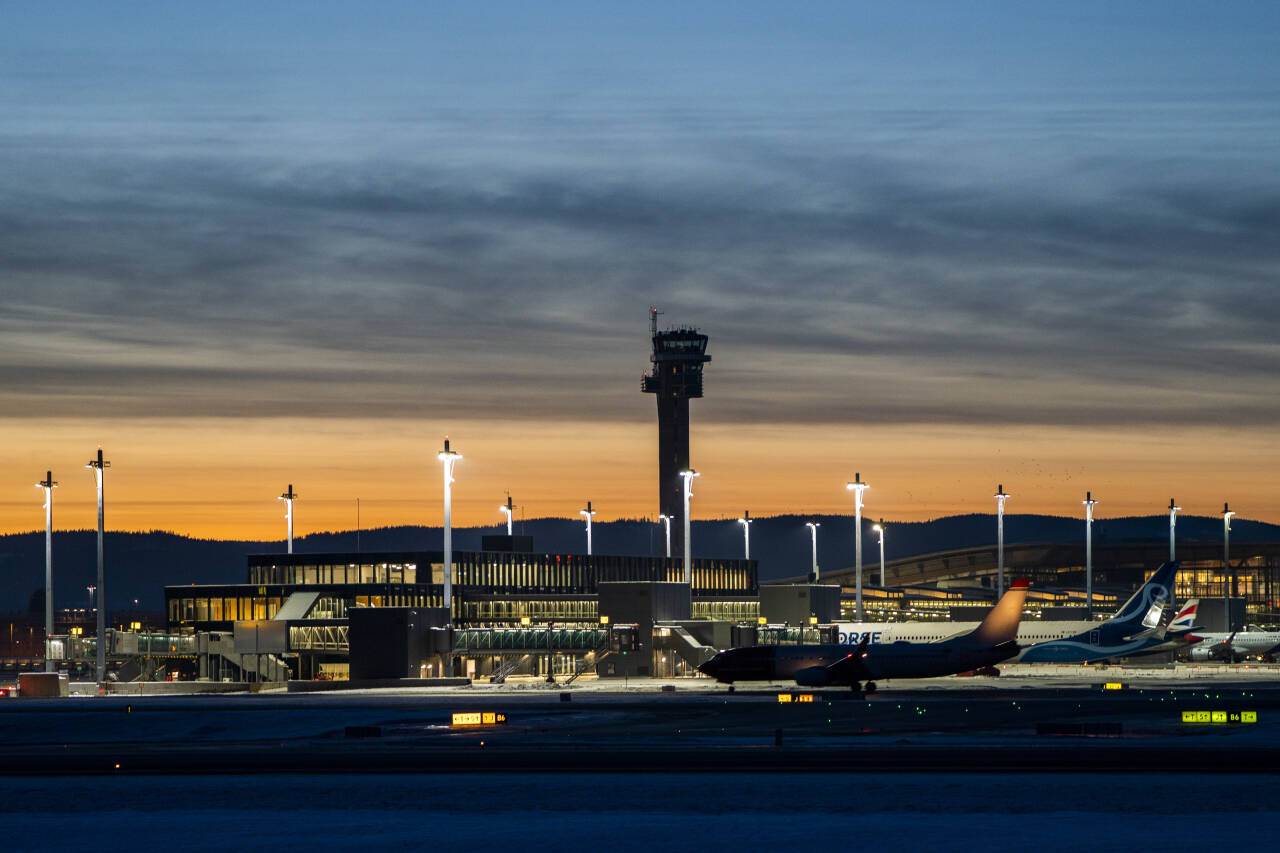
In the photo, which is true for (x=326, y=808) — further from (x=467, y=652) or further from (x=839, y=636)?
(x=839, y=636)

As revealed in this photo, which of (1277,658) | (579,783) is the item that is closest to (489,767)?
(579,783)

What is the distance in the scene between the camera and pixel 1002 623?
331 feet

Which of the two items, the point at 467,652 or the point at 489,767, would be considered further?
the point at 467,652

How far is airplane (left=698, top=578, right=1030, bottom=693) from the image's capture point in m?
93.9

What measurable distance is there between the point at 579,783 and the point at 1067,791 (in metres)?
13.4

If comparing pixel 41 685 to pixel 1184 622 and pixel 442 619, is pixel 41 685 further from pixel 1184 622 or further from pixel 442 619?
pixel 1184 622

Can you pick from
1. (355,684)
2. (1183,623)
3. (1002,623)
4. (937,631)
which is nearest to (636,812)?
(1002,623)

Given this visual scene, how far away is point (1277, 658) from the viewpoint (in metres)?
167

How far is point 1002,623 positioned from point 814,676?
14947 mm

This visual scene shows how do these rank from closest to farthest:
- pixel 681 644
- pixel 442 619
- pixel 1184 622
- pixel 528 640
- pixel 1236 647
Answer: pixel 442 619
pixel 528 640
pixel 681 644
pixel 1184 622
pixel 1236 647

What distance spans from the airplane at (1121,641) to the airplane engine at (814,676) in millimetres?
33494

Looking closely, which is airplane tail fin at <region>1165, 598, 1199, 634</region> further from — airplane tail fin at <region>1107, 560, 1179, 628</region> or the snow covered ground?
the snow covered ground

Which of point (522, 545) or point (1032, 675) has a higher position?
→ point (522, 545)

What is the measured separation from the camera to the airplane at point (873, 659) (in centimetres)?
9388
